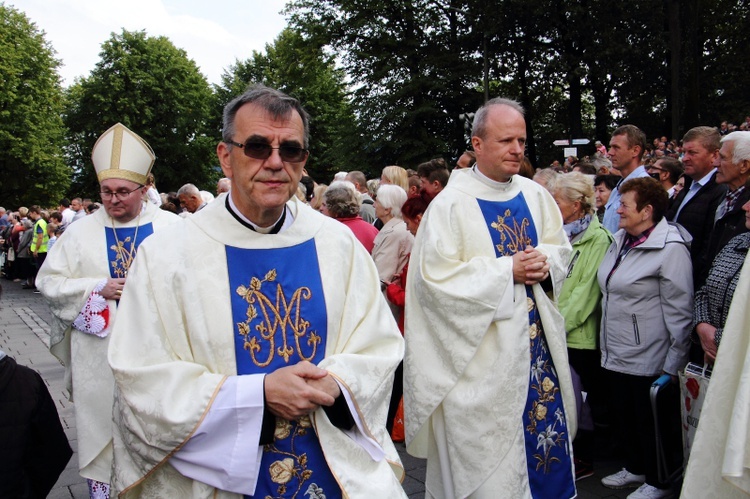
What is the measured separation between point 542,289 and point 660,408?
1.16 m

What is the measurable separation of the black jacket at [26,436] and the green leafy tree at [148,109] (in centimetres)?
3655

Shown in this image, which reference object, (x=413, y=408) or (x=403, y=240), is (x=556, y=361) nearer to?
(x=413, y=408)

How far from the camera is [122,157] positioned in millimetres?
4188

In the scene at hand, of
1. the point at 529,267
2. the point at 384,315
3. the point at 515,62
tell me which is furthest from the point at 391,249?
the point at 515,62

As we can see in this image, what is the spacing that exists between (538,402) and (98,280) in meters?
2.53

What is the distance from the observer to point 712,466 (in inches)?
108

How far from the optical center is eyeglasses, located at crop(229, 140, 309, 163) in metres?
2.29

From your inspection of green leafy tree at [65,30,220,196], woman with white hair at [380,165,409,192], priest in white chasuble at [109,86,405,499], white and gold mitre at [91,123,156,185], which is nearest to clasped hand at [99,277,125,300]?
white and gold mitre at [91,123,156,185]

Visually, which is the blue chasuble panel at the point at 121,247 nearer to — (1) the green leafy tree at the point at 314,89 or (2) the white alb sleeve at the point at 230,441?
(2) the white alb sleeve at the point at 230,441

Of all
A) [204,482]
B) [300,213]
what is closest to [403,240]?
[300,213]

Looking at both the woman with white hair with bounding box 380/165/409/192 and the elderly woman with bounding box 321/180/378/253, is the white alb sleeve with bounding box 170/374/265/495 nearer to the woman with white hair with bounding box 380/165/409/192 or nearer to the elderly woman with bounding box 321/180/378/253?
the elderly woman with bounding box 321/180/378/253

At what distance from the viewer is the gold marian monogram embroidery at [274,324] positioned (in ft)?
7.56

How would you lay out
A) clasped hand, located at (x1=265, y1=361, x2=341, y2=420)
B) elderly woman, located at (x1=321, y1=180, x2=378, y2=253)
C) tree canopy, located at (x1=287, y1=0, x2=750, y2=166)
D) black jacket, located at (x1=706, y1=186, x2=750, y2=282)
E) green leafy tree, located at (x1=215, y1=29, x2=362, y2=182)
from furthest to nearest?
green leafy tree, located at (x1=215, y1=29, x2=362, y2=182)
tree canopy, located at (x1=287, y1=0, x2=750, y2=166)
elderly woman, located at (x1=321, y1=180, x2=378, y2=253)
black jacket, located at (x1=706, y1=186, x2=750, y2=282)
clasped hand, located at (x1=265, y1=361, x2=341, y2=420)

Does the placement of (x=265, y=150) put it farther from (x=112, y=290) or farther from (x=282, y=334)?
(x=112, y=290)
